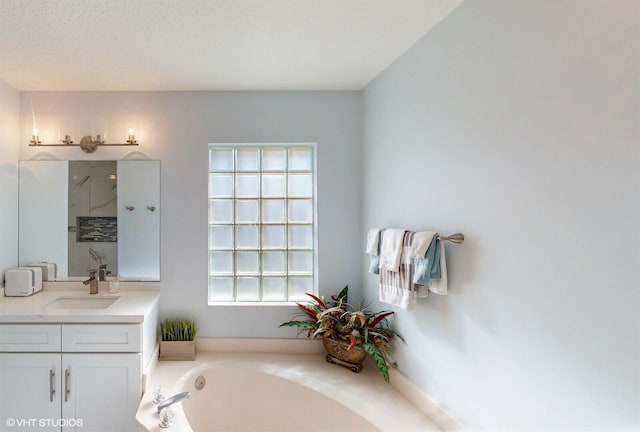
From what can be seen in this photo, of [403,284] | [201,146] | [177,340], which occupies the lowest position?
[177,340]

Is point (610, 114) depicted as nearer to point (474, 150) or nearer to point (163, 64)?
point (474, 150)

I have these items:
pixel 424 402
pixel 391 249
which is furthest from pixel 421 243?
pixel 424 402

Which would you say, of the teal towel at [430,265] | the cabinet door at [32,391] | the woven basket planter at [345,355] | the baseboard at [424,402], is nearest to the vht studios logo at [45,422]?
the cabinet door at [32,391]

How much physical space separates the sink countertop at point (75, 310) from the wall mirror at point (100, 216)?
141 millimetres

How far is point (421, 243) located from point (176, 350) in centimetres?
185

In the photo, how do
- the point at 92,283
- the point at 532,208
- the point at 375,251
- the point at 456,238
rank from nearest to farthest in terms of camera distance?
1. the point at 532,208
2. the point at 456,238
3. the point at 375,251
4. the point at 92,283

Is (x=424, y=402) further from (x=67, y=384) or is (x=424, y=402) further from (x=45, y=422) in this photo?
(x=45, y=422)

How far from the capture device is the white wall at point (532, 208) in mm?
848

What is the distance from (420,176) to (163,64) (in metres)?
1.67

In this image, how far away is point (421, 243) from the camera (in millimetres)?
1474

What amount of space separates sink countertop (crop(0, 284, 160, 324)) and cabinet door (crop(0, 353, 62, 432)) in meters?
0.22

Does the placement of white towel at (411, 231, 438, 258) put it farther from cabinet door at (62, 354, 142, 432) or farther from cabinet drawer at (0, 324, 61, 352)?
cabinet drawer at (0, 324, 61, 352)

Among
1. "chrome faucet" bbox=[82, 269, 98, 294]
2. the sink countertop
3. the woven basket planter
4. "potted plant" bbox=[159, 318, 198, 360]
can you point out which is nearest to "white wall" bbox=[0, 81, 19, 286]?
the sink countertop

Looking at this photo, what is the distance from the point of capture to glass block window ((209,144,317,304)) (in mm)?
2496
